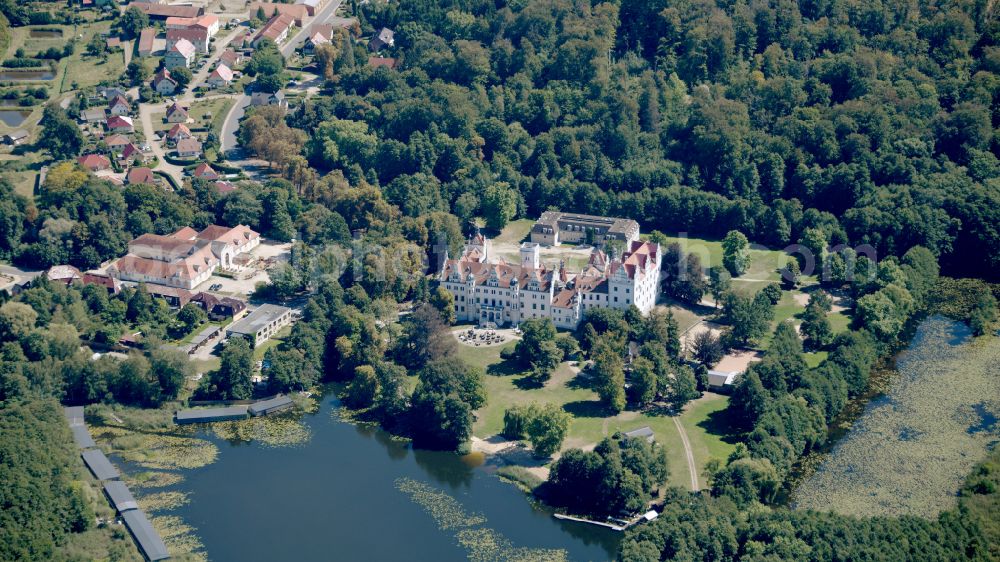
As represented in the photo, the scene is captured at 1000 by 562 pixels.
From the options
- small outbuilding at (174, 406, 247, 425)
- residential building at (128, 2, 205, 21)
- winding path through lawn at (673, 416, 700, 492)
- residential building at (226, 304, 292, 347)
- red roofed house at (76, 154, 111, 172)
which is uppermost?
residential building at (128, 2, 205, 21)

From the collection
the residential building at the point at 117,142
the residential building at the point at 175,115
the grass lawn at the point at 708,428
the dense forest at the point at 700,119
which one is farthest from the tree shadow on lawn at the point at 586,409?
the residential building at the point at 175,115

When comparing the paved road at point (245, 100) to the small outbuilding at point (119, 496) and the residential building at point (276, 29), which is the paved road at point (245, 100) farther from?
the small outbuilding at point (119, 496)

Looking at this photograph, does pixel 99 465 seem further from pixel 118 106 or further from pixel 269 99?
pixel 269 99

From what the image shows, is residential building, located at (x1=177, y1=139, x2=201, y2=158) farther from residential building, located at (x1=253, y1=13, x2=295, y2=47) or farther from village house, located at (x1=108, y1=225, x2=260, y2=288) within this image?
residential building, located at (x1=253, y1=13, x2=295, y2=47)

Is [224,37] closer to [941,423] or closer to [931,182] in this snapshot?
[931,182]

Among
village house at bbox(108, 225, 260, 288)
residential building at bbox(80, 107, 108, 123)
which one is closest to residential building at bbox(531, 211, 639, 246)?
village house at bbox(108, 225, 260, 288)

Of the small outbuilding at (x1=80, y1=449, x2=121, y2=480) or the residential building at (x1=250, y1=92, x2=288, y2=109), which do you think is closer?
the small outbuilding at (x1=80, y1=449, x2=121, y2=480)
